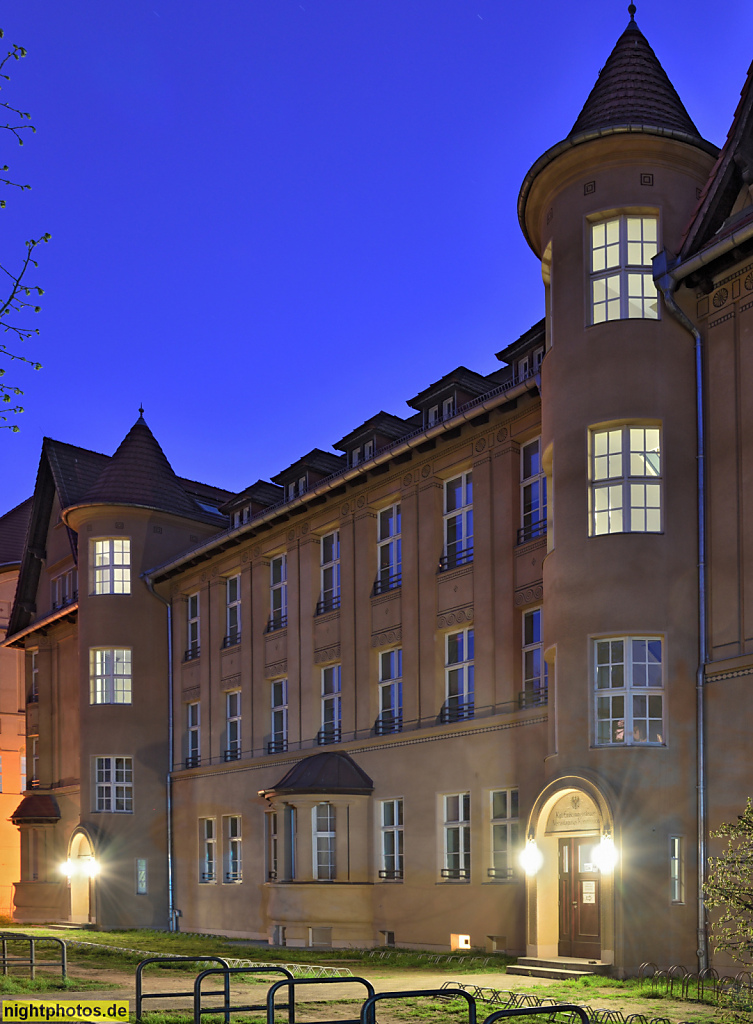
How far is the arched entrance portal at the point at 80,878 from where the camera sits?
40.3 meters

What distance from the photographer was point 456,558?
2858cm

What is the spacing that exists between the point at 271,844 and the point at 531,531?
13.5 metres

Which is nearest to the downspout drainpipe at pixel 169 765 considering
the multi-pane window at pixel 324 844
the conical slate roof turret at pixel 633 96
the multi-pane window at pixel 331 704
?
the multi-pane window at pixel 331 704

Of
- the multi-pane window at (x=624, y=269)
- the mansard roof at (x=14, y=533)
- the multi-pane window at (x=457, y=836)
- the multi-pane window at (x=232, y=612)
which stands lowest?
the multi-pane window at (x=457, y=836)

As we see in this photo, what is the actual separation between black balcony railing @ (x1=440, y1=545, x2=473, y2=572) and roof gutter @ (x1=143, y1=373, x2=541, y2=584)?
2.83 metres

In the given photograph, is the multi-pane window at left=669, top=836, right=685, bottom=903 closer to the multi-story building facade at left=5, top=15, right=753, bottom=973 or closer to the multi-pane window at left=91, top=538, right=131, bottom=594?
the multi-story building facade at left=5, top=15, right=753, bottom=973

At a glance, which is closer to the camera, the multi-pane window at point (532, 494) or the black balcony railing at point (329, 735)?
the multi-pane window at point (532, 494)

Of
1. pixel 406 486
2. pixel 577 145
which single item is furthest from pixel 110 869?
pixel 577 145

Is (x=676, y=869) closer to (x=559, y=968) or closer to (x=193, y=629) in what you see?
(x=559, y=968)

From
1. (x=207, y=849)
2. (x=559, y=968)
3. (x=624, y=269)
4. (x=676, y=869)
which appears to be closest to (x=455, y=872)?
(x=559, y=968)

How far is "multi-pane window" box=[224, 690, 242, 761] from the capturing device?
37.2 m

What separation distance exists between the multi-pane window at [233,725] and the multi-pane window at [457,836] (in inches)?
436

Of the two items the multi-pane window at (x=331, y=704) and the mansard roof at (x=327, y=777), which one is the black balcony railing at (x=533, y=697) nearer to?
the mansard roof at (x=327, y=777)

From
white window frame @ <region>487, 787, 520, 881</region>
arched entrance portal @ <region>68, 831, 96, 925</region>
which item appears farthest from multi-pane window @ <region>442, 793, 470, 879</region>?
arched entrance portal @ <region>68, 831, 96, 925</region>
